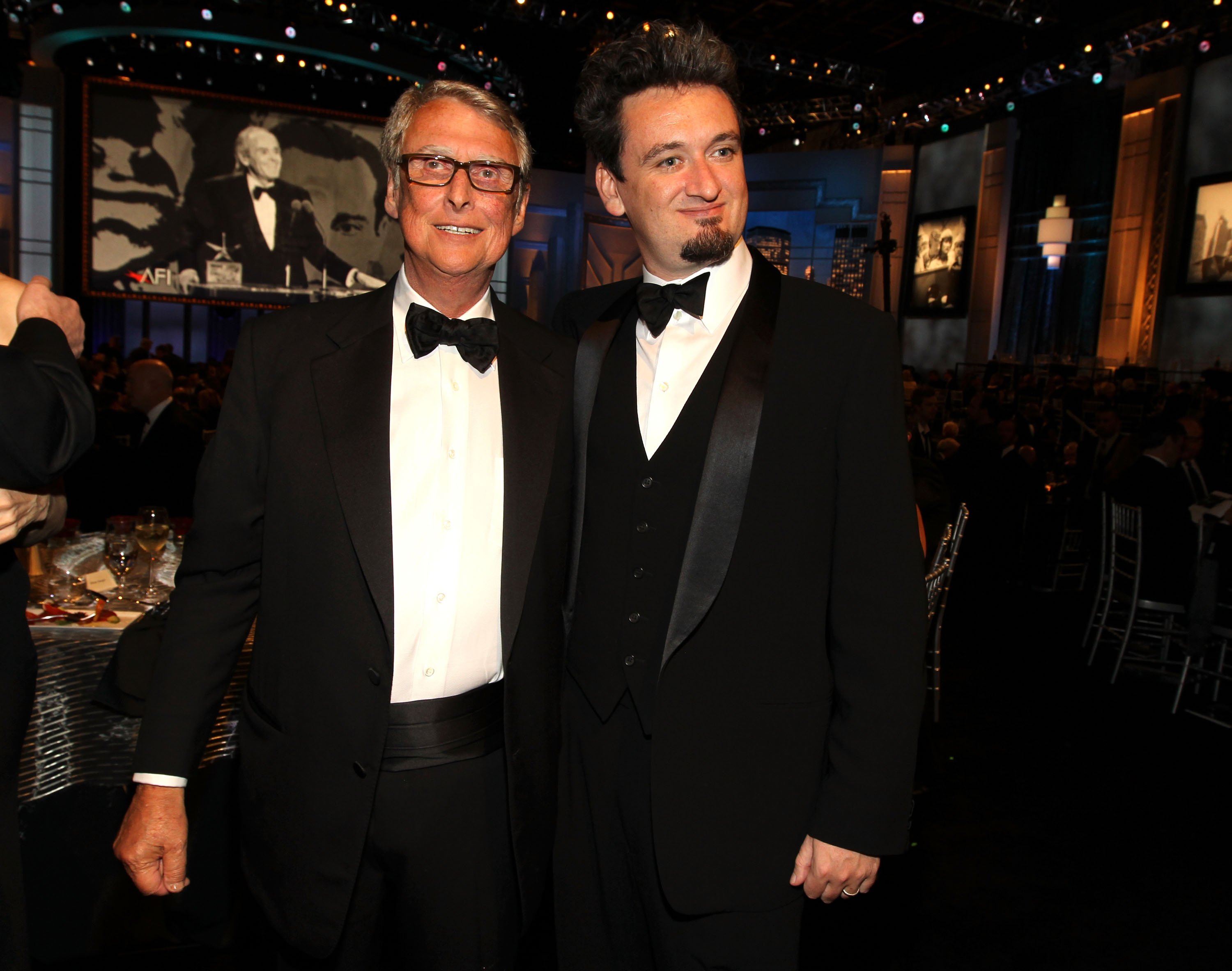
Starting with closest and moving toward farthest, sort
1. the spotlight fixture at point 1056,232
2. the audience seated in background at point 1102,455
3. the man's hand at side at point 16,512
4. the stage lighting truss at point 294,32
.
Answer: the man's hand at side at point 16,512
the audience seated in background at point 1102,455
the stage lighting truss at point 294,32
the spotlight fixture at point 1056,232

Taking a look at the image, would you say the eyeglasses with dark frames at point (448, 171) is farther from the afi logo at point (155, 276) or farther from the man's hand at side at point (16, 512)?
the afi logo at point (155, 276)

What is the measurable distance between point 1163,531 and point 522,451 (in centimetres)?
504

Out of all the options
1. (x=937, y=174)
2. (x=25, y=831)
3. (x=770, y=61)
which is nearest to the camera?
(x=25, y=831)

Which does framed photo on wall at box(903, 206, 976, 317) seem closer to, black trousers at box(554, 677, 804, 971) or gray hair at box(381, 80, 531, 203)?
gray hair at box(381, 80, 531, 203)

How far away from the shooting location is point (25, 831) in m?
2.46

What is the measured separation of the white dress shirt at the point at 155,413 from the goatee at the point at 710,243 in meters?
4.59

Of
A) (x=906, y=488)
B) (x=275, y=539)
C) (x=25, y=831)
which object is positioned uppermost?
(x=906, y=488)

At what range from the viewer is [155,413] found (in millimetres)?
5379

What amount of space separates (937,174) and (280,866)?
17.4m

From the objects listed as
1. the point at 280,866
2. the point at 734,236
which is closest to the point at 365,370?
the point at 734,236

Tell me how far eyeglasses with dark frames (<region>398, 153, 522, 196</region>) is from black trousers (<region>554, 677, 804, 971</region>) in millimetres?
932

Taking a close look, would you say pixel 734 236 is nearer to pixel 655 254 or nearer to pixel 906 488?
pixel 655 254

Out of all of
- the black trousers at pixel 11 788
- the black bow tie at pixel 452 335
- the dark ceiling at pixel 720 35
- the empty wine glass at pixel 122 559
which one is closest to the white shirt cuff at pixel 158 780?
the black trousers at pixel 11 788

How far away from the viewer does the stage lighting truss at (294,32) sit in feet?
35.9
